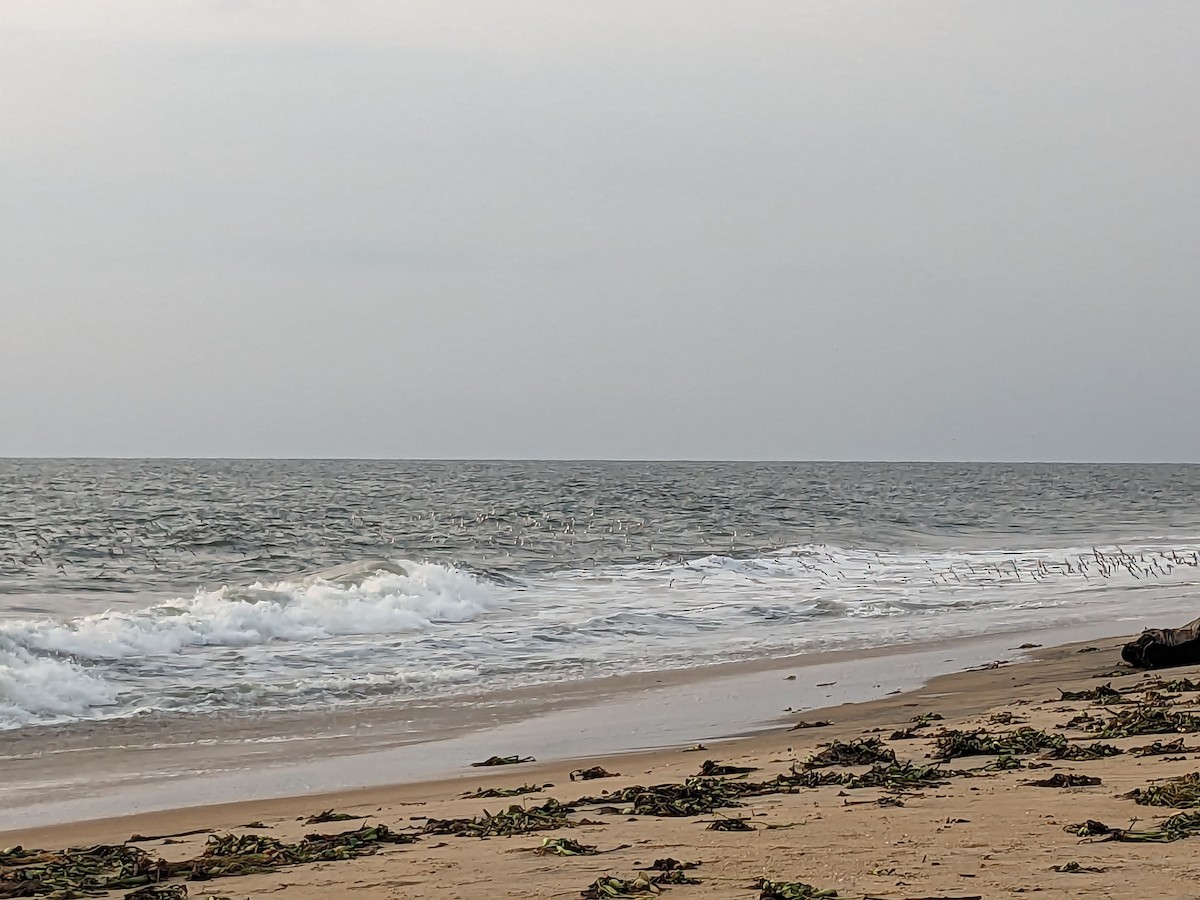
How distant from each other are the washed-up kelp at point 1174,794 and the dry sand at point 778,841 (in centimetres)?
11

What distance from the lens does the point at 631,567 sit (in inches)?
1007

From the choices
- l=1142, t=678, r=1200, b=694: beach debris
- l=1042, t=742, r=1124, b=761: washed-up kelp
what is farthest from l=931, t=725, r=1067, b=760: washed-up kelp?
l=1142, t=678, r=1200, b=694: beach debris

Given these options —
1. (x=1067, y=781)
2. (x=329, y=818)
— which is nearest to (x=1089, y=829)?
(x=1067, y=781)

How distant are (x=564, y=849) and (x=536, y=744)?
405 centimetres

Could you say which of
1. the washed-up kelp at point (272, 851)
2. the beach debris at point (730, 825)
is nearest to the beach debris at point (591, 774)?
the washed-up kelp at point (272, 851)

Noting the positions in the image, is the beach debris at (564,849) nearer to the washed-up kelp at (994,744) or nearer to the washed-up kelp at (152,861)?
the washed-up kelp at (152,861)

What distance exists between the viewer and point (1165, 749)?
7172mm

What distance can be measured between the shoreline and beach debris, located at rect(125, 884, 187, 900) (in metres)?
2.38

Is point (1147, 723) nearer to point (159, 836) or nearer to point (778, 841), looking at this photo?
point (778, 841)

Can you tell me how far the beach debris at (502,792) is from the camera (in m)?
7.21

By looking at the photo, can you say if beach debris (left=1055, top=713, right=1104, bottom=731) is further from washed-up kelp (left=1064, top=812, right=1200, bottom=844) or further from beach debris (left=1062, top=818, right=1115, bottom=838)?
beach debris (left=1062, top=818, right=1115, bottom=838)

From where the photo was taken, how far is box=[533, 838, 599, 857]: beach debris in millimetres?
5453

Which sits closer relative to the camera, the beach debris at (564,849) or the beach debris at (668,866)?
the beach debris at (668,866)

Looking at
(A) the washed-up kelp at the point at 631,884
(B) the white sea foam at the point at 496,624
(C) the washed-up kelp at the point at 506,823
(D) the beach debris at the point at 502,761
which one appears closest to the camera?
(A) the washed-up kelp at the point at 631,884
